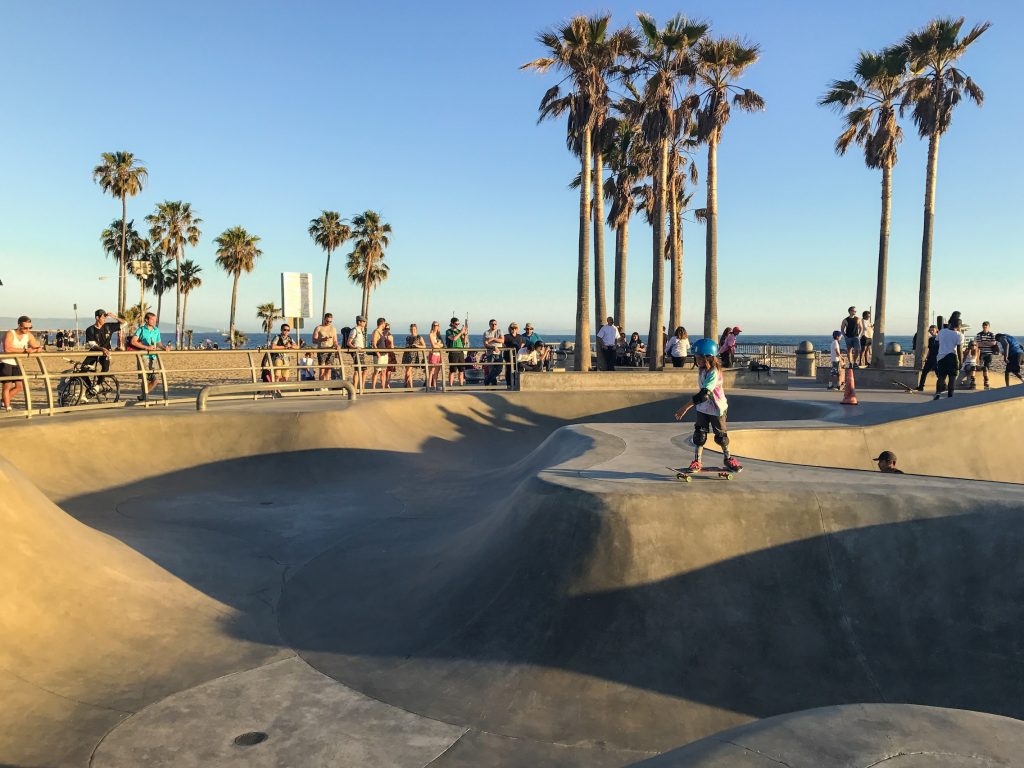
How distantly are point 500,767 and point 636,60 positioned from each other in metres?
25.2

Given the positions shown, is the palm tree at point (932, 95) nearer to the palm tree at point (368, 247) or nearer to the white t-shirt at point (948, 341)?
the white t-shirt at point (948, 341)

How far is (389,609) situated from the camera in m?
6.46

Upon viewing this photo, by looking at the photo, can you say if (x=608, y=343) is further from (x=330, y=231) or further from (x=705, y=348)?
(x=330, y=231)

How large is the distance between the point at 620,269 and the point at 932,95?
46.8 ft

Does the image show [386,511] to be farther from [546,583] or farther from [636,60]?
[636,60]

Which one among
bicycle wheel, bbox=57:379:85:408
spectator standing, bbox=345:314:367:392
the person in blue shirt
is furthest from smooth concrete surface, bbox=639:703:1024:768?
the person in blue shirt

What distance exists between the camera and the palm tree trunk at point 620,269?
3362 cm

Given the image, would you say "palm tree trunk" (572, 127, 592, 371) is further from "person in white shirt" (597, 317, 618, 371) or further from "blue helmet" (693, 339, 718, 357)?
"blue helmet" (693, 339, 718, 357)

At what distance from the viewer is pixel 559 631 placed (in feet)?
18.1

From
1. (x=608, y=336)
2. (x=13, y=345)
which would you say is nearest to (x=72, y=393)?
(x=13, y=345)

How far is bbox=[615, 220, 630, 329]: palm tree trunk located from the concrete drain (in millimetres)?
29634

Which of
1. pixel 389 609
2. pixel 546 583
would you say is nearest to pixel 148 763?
pixel 389 609

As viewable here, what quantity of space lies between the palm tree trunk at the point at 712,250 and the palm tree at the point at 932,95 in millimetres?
7191

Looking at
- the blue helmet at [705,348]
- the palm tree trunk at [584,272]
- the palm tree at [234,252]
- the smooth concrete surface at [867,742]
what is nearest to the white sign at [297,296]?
the palm tree trunk at [584,272]
